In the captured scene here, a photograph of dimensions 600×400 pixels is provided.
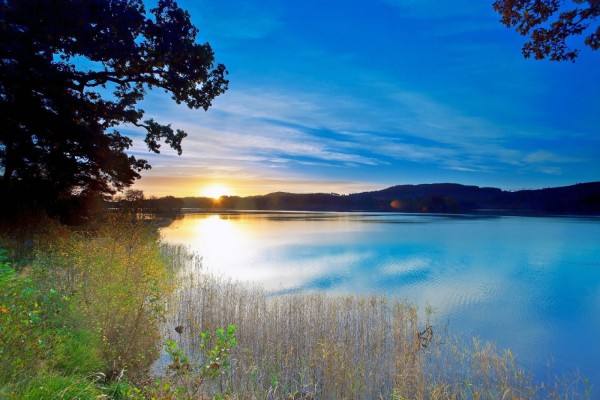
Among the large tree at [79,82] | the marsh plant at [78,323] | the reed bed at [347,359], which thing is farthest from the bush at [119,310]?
the large tree at [79,82]

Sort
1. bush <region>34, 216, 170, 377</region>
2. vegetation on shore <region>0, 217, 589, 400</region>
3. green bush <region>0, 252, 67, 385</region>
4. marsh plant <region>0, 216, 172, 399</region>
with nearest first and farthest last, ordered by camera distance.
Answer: green bush <region>0, 252, 67, 385</region>
marsh plant <region>0, 216, 172, 399</region>
vegetation on shore <region>0, 217, 589, 400</region>
bush <region>34, 216, 170, 377</region>

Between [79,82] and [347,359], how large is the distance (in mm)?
17153

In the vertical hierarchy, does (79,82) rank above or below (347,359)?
above

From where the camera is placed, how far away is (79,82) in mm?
17344

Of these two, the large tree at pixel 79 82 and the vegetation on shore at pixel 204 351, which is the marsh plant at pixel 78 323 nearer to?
the vegetation on shore at pixel 204 351

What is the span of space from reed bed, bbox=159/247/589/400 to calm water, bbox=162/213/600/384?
223cm

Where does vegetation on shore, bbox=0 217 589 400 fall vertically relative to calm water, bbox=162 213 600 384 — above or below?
above

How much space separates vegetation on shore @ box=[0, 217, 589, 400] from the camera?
4895 millimetres

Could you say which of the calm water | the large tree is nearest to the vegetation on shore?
the calm water

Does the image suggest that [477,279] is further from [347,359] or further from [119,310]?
[119,310]

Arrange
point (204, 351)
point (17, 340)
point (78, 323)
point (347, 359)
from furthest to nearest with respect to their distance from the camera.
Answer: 1. point (204, 351)
2. point (347, 359)
3. point (78, 323)
4. point (17, 340)

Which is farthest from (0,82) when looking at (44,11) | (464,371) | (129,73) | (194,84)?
(464,371)

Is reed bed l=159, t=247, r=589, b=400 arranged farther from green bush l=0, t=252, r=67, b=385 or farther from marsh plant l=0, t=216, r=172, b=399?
green bush l=0, t=252, r=67, b=385

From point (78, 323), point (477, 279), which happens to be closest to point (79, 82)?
point (78, 323)
